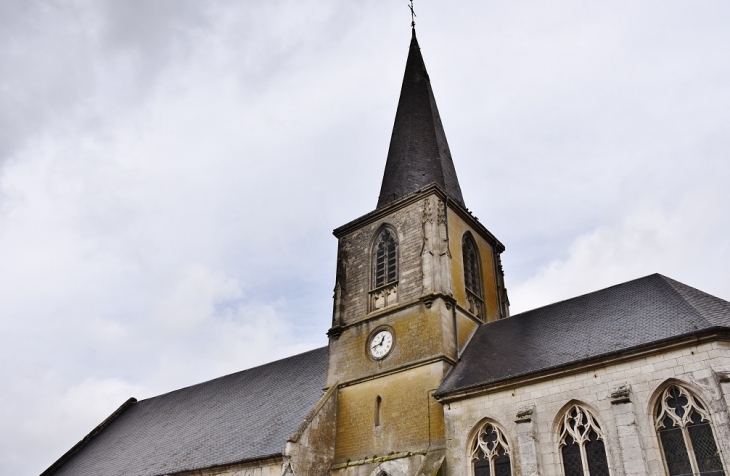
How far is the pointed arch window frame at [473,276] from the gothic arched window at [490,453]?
5.09m

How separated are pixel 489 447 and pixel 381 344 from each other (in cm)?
479

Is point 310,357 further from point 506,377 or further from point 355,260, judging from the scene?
point 506,377

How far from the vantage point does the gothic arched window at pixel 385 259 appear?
19047 millimetres

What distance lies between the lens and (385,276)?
62.8 feet

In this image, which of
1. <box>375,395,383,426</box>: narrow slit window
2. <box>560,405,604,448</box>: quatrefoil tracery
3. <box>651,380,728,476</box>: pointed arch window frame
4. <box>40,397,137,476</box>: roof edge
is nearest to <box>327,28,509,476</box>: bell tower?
<box>375,395,383,426</box>: narrow slit window

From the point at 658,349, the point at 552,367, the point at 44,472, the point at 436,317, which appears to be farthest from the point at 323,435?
the point at 44,472

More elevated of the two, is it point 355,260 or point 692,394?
point 355,260

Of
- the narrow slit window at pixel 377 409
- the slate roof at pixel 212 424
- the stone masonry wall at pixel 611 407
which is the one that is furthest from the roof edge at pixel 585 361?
the slate roof at pixel 212 424

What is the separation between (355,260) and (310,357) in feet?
16.8

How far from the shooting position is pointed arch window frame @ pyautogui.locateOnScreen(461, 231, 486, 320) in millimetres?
19109

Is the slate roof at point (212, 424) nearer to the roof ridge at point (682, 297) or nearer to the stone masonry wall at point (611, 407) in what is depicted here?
the stone masonry wall at point (611, 407)

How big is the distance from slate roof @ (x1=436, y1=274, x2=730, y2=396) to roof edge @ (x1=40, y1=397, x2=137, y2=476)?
20862 mm

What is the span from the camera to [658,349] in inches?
489

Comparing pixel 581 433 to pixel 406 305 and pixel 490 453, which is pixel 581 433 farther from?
pixel 406 305
